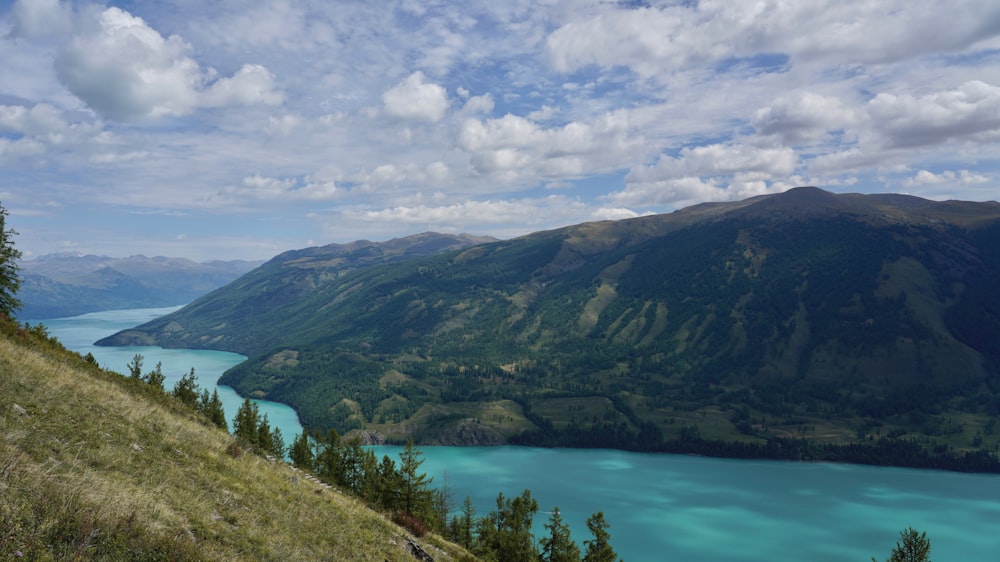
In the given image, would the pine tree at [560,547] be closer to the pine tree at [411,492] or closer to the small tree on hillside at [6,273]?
the pine tree at [411,492]

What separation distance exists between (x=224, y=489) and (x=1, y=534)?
1273 centimetres

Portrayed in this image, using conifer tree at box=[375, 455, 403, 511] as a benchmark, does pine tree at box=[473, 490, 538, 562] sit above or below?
below

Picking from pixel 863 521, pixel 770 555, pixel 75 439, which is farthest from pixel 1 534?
pixel 863 521

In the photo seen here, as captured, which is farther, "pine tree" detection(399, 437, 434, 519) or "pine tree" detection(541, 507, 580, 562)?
"pine tree" detection(399, 437, 434, 519)

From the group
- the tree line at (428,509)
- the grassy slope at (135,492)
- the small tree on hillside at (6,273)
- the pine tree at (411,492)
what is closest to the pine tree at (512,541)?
the tree line at (428,509)

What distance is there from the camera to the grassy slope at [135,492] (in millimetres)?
14211

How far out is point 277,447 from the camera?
330 ft

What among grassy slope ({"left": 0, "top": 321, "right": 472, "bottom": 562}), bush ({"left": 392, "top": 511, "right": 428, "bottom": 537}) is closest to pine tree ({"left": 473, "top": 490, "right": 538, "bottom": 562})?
bush ({"left": 392, "top": 511, "right": 428, "bottom": 537})

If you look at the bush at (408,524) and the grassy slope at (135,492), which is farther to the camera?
the bush at (408,524)

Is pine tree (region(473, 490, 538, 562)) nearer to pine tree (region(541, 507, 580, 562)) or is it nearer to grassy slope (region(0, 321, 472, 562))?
pine tree (region(541, 507, 580, 562))

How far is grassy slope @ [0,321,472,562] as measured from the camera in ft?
46.6

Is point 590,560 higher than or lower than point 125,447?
lower

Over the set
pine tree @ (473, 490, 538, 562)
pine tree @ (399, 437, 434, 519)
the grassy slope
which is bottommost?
pine tree @ (473, 490, 538, 562)

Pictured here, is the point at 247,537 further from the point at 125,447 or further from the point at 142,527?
the point at 125,447
